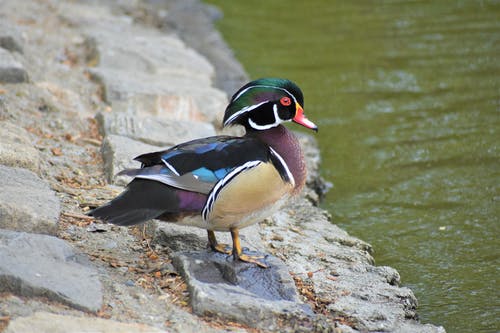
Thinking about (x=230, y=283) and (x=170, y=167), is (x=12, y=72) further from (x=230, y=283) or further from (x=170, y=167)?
(x=230, y=283)

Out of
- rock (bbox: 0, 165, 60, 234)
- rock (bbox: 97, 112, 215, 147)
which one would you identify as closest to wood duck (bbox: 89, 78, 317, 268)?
rock (bbox: 0, 165, 60, 234)

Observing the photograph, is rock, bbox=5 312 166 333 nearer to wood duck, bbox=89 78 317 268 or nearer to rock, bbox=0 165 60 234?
wood duck, bbox=89 78 317 268

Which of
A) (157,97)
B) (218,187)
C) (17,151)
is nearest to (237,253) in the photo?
(218,187)

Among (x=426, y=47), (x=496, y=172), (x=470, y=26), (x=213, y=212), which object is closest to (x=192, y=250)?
(x=213, y=212)

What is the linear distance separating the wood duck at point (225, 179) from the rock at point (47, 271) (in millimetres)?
264

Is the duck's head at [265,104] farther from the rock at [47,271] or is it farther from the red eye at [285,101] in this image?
the rock at [47,271]

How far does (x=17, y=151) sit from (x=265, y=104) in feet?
5.05

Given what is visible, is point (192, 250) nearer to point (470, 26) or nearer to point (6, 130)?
point (6, 130)

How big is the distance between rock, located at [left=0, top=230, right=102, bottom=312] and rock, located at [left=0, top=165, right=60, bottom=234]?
0.13 metres

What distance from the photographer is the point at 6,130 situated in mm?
4957

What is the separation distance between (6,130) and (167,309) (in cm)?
199

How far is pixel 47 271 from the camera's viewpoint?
348 centimetres

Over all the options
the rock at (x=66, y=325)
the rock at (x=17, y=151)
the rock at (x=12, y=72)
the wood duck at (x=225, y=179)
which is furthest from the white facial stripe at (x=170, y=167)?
the rock at (x=12, y=72)

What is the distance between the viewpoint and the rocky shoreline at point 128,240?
3.45 metres
